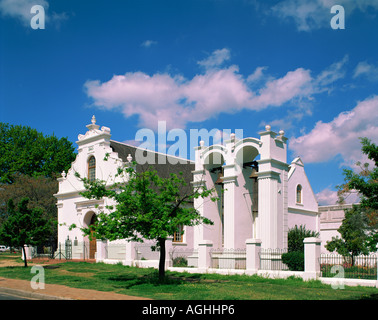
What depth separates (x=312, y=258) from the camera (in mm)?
18938

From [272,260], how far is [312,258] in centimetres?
369

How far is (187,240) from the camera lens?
3419cm

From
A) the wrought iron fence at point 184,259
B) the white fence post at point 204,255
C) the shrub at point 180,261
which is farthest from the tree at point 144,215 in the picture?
the shrub at point 180,261

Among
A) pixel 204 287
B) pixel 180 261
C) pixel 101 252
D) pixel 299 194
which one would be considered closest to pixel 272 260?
pixel 204 287

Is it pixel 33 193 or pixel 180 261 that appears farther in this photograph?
pixel 33 193

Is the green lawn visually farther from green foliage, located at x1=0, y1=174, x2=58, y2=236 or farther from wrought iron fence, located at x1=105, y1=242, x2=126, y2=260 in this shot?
green foliage, located at x1=0, y1=174, x2=58, y2=236

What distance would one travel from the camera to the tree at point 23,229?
26.8m

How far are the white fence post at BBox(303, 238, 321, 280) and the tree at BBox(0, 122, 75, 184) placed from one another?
1350 inches

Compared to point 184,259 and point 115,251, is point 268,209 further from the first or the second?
point 115,251

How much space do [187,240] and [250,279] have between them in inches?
578

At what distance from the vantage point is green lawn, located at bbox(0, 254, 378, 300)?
1438 cm

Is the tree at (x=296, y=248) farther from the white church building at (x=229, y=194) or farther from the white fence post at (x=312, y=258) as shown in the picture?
the white fence post at (x=312, y=258)

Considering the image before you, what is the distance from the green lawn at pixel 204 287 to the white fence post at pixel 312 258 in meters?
0.54
